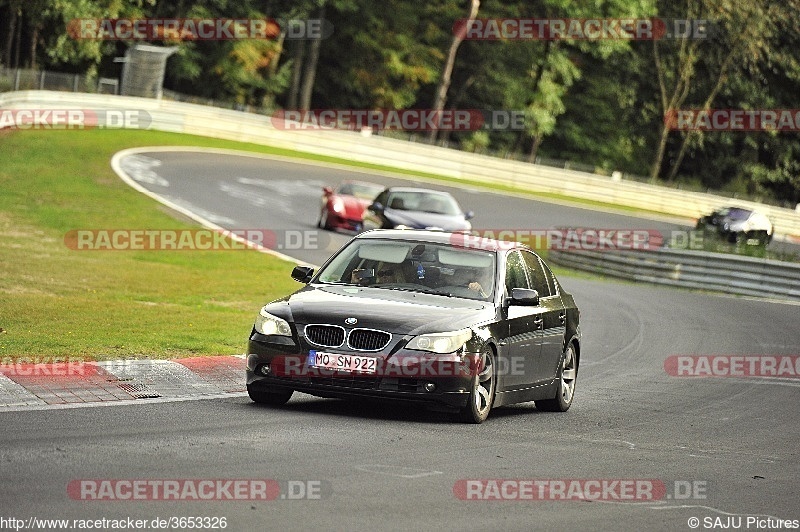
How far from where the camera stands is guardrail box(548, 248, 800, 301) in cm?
3038

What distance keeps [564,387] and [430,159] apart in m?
46.0

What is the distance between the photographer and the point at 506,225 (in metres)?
43.2

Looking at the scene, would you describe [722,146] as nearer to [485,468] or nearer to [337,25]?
[337,25]

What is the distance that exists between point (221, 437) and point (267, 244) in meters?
21.5

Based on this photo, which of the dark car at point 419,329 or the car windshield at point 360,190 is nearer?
the dark car at point 419,329

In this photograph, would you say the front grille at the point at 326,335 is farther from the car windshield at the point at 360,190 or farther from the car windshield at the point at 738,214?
the car windshield at the point at 738,214

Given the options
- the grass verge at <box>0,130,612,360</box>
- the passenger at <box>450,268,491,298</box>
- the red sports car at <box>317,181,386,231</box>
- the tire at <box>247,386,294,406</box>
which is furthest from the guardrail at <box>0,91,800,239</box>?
the tire at <box>247,386,294,406</box>

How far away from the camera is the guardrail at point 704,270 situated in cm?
3038

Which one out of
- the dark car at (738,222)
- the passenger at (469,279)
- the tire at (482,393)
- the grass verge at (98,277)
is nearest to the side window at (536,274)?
the passenger at (469,279)

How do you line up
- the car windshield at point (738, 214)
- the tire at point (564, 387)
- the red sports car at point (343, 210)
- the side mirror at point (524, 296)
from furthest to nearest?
the car windshield at point (738, 214) → the red sports car at point (343, 210) → the tire at point (564, 387) → the side mirror at point (524, 296)

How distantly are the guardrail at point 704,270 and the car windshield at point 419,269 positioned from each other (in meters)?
19.8

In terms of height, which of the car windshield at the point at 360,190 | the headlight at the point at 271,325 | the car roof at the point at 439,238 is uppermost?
the car roof at the point at 439,238

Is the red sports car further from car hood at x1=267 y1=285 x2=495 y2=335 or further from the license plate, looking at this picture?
the license plate

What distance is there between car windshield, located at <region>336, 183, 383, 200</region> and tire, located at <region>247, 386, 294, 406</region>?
76.9 ft
